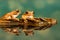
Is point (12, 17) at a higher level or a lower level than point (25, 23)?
higher

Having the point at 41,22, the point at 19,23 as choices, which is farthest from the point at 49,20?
the point at 19,23

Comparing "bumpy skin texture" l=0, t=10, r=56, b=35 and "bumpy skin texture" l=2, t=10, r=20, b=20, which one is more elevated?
"bumpy skin texture" l=2, t=10, r=20, b=20

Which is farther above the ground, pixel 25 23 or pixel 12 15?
pixel 12 15

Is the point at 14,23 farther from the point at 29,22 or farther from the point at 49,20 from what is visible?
the point at 49,20

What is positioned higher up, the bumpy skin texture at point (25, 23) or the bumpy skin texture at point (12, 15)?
the bumpy skin texture at point (12, 15)

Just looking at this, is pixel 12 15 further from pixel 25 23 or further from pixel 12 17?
pixel 25 23

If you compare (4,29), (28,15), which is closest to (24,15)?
(28,15)

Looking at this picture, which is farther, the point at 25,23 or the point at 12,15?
the point at 12,15

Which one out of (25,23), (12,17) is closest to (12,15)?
(12,17)

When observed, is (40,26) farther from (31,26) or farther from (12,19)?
(12,19)
